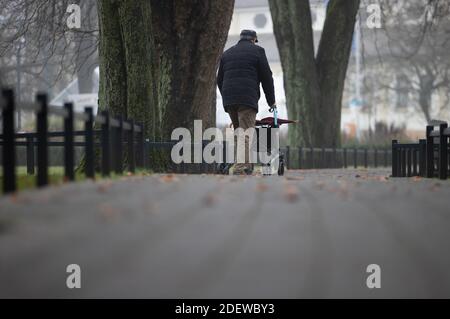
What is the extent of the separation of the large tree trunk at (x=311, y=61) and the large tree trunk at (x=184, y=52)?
28.5 ft

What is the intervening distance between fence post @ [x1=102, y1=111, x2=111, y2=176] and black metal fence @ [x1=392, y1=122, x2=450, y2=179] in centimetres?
506

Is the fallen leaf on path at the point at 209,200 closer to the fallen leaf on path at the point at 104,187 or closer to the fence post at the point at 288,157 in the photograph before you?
the fallen leaf on path at the point at 104,187

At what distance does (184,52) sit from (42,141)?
396 inches

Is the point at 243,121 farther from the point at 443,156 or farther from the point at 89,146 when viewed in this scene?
the point at 89,146

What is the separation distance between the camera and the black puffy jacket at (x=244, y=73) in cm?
1470

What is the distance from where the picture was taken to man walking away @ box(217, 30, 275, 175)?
14.7 metres

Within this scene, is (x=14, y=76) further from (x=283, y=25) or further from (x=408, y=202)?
(x=408, y=202)

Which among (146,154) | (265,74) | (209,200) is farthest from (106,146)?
(265,74)

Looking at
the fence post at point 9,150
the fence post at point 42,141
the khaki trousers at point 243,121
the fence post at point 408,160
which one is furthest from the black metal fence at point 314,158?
A: the fence post at point 9,150

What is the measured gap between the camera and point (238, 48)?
582 inches

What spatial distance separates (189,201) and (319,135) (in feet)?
68.0

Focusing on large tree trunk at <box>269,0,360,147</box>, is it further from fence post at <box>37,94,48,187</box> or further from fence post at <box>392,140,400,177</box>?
fence post at <box>37,94,48,187</box>

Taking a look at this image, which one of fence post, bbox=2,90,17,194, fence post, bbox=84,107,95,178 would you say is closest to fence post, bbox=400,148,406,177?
fence post, bbox=84,107,95,178
